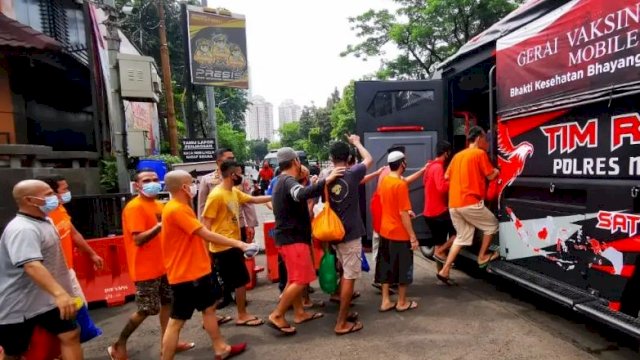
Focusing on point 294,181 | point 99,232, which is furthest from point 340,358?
point 99,232

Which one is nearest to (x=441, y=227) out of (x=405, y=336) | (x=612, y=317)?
(x=405, y=336)

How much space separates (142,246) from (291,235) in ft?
4.21

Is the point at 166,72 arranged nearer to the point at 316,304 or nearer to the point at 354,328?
the point at 316,304

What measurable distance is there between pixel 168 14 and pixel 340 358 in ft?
83.3

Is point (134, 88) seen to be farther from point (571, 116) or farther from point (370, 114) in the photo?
point (571, 116)

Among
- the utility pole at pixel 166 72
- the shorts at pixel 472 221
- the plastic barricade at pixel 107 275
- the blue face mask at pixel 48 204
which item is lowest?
the plastic barricade at pixel 107 275

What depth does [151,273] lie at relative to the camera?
3.52 meters

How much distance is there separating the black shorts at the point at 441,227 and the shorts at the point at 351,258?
1831mm

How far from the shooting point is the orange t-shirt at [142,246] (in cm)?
349

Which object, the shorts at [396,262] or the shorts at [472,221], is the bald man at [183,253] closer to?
the shorts at [396,262]

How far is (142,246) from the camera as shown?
3.51 metres

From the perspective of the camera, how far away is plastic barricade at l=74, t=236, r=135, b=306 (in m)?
5.16

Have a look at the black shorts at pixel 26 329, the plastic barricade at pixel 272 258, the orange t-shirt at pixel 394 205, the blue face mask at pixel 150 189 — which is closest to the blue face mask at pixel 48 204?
the black shorts at pixel 26 329

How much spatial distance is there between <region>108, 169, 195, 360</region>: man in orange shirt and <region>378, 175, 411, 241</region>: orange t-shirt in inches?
84.7
